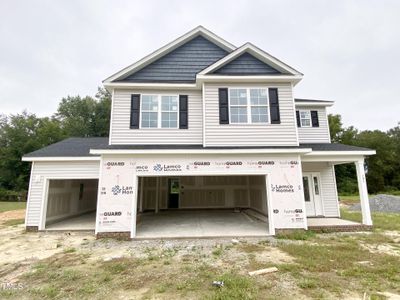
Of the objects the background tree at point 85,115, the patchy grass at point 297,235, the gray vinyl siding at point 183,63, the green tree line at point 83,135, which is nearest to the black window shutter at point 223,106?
the gray vinyl siding at point 183,63

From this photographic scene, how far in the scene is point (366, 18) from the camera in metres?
16.5

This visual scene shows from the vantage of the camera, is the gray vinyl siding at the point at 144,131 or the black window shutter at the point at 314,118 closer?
the gray vinyl siding at the point at 144,131

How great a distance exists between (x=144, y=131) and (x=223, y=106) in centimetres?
339

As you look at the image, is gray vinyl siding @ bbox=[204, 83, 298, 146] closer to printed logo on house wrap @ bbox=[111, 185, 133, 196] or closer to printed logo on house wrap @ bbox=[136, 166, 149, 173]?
printed logo on house wrap @ bbox=[136, 166, 149, 173]

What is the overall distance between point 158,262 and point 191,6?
17.8 metres

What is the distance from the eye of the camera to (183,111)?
905 cm

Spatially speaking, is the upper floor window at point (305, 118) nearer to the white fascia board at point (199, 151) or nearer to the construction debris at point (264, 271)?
the white fascia board at point (199, 151)

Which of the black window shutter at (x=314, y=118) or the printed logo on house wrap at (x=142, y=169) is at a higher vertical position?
the black window shutter at (x=314, y=118)

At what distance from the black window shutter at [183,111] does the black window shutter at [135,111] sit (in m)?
1.76

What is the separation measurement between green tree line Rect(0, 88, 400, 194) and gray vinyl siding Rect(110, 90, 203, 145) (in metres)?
28.5

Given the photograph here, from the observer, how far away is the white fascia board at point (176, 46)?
30.5 feet

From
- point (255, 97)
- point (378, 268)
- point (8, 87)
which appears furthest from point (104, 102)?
point (378, 268)

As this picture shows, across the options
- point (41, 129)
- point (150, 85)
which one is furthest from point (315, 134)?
point (41, 129)

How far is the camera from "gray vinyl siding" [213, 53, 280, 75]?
878 cm
